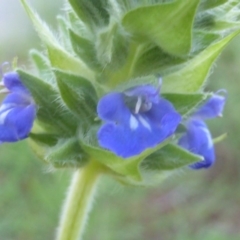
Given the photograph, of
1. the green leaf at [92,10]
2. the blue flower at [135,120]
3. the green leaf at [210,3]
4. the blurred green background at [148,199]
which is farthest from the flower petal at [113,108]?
the blurred green background at [148,199]

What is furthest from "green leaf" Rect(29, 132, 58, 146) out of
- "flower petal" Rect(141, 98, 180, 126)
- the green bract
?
"flower petal" Rect(141, 98, 180, 126)

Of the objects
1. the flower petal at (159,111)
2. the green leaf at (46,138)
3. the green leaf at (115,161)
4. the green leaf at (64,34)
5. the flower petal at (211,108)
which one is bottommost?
the flower petal at (211,108)

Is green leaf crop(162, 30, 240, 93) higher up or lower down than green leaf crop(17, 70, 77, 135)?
lower down

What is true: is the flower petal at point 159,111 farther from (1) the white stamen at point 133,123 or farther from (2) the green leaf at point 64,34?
(2) the green leaf at point 64,34

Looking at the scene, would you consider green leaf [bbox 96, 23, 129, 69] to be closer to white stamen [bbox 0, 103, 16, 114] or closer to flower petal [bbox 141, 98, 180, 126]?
flower petal [bbox 141, 98, 180, 126]

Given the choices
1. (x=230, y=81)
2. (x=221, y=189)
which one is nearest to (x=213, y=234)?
(x=221, y=189)

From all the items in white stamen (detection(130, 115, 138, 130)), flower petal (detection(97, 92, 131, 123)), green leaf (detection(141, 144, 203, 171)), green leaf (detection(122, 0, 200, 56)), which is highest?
green leaf (detection(122, 0, 200, 56))

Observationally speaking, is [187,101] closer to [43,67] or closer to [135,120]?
[135,120]
